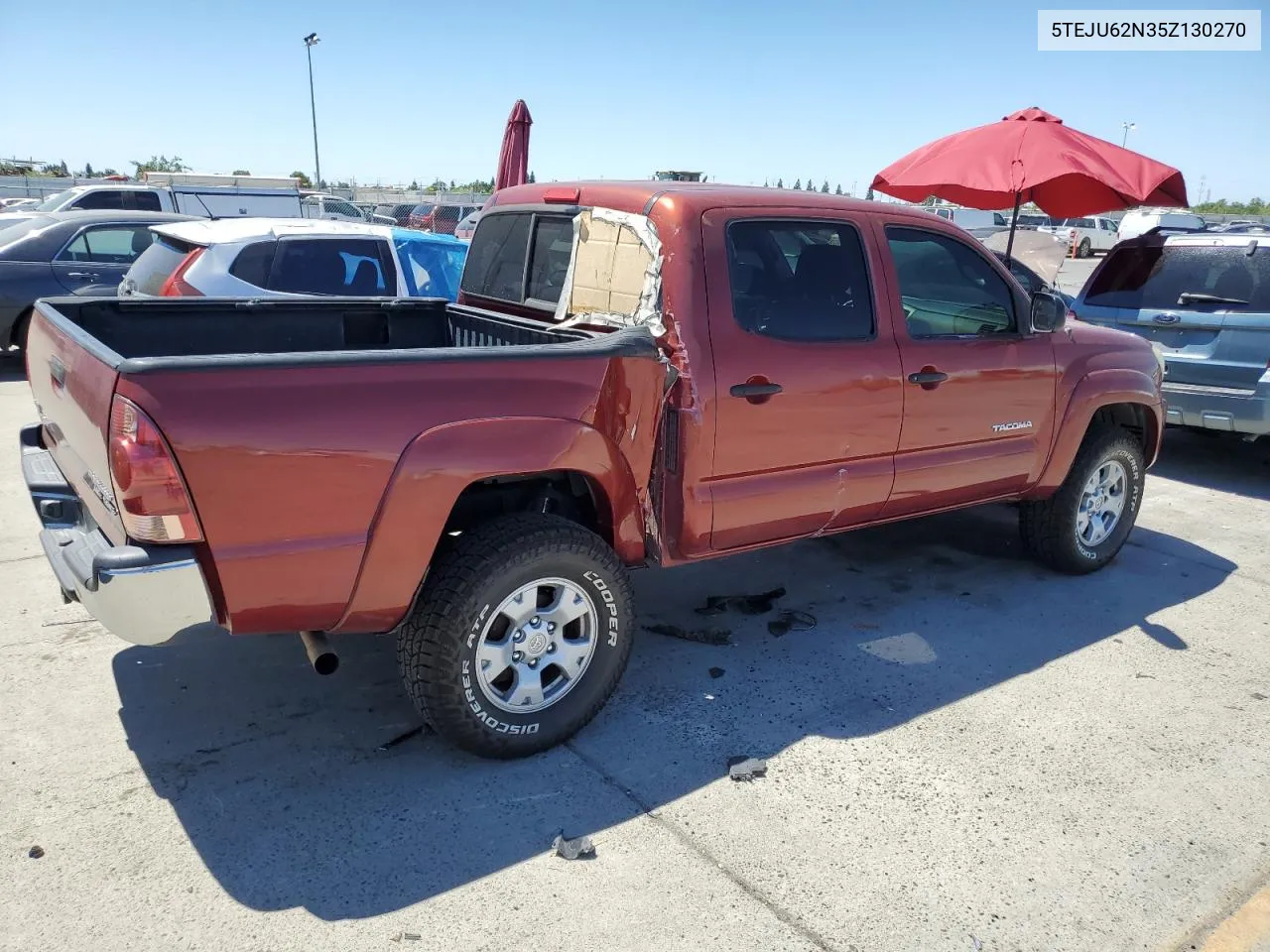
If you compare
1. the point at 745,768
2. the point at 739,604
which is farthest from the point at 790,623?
the point at 745,768

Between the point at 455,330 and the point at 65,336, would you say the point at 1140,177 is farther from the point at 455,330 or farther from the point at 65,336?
the point at 65,336

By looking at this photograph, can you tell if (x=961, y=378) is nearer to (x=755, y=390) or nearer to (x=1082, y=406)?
(x=1082, y=406)

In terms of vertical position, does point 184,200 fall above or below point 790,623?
above

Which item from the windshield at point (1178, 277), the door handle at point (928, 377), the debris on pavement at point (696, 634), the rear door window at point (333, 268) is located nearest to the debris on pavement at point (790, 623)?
the debris on pavement at point (696, 634)

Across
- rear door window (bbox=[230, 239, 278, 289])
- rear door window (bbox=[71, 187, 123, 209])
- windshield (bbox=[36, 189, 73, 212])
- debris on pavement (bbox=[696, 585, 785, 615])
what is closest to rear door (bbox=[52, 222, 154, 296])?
rear door window (bbox=[230, 239, 278, 289])

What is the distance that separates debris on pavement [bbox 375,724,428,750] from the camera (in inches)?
132

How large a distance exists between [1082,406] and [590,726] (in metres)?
3.15

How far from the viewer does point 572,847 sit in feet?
9.34

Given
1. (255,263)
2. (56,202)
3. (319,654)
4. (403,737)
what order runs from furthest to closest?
(56,202) < (255,263) < (403,737) < (319,654)

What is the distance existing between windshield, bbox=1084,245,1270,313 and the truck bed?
573 centimetres

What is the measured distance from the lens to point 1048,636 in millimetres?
4516

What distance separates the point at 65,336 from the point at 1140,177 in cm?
837

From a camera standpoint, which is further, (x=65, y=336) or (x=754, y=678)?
(x=754, y=678)

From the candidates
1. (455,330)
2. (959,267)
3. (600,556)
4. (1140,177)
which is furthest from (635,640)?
(1140,177)
